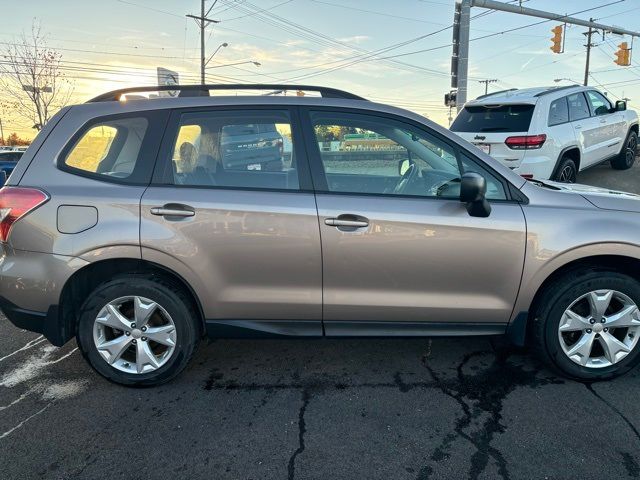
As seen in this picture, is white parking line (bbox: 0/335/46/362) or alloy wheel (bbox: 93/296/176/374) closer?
alloy wheel (bbox: 93/296/176/374)

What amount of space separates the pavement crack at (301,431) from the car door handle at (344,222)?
3.65 feet

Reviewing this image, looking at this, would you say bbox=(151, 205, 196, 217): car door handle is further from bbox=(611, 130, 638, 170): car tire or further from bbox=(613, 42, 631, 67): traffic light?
bbox=(613, 42, 631, 67): traffic light

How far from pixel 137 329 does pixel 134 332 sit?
29 millimetres

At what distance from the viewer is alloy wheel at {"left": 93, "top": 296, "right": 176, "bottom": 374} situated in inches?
114

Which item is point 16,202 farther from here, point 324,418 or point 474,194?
point 474,194

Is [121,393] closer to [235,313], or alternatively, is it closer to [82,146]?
[235,313]

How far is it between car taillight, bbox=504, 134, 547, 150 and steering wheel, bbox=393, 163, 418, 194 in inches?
168

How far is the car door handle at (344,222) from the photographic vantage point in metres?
2.77

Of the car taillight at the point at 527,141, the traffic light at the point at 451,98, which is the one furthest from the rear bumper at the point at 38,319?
the traffic light at the point at 451,98

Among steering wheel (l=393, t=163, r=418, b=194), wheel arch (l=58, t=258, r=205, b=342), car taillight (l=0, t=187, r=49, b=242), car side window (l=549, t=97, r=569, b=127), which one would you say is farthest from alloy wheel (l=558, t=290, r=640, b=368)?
car side window (l=549, t=97, r=569, b=127)

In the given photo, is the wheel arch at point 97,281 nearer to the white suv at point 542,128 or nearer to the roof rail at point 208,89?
the roof rail at point 208,89

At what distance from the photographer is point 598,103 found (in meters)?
7.96

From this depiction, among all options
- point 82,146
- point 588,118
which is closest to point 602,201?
point 82,146

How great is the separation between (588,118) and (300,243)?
22.6 ft
